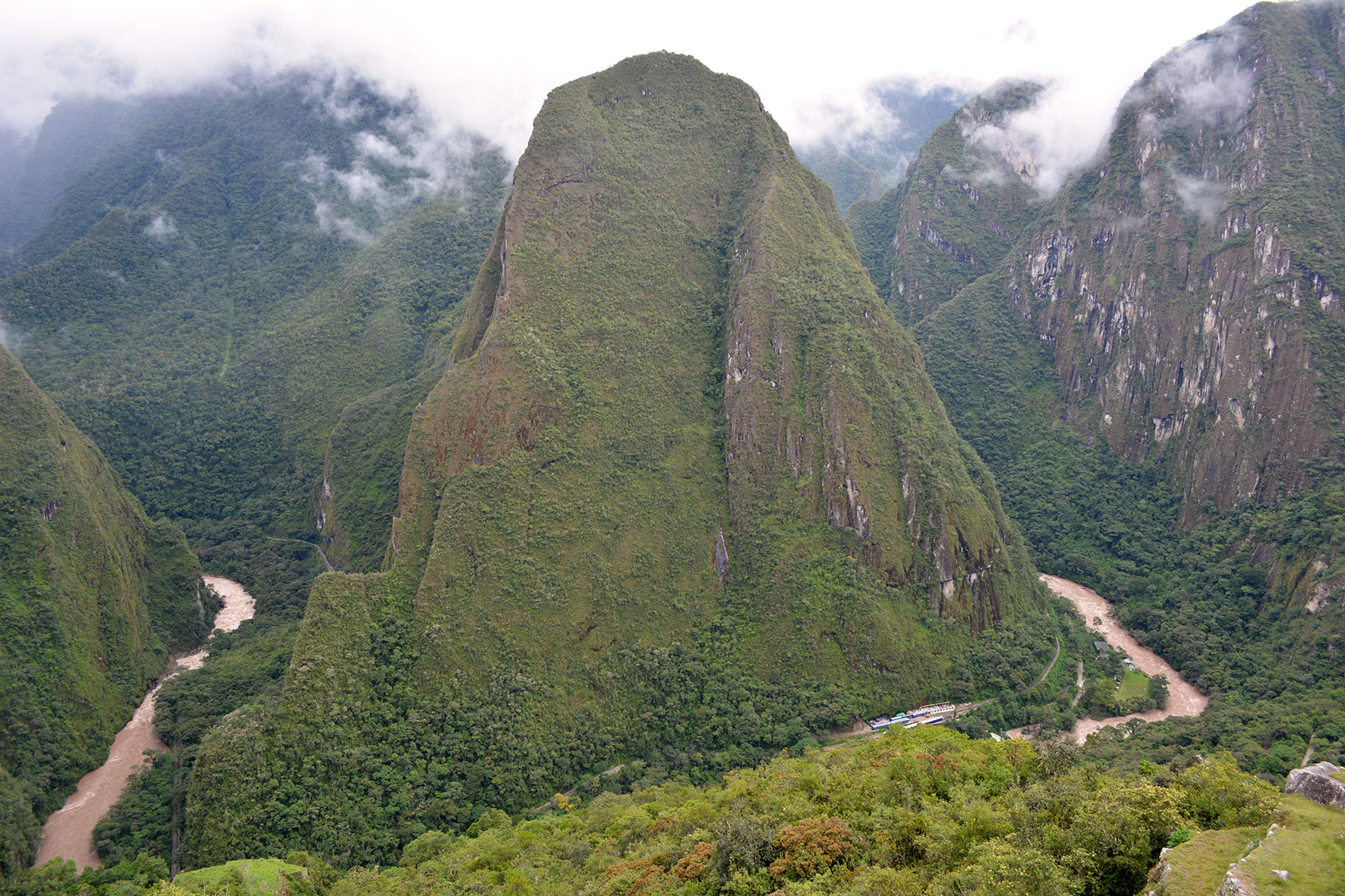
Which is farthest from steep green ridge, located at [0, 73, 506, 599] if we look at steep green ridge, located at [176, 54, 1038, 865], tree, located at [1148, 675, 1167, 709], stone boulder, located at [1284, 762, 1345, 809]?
tree, located at [1148, 675, 1167, 709]

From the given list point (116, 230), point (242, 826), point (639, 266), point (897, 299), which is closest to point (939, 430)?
point (639, 266)

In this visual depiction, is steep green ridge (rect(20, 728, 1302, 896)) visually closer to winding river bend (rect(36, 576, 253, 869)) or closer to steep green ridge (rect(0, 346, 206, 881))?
winding river bend (rect(36, 576, 253, 869))

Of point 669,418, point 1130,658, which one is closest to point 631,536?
point 669,418

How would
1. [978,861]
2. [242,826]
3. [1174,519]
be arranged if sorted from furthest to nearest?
[1174,519], [242,826], [978,861]

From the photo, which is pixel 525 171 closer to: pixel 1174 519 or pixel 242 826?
pixel 242 826

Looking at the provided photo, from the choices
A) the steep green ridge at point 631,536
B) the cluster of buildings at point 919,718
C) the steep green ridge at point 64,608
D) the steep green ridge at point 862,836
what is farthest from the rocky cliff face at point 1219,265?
the steep green ridge at point 64,608

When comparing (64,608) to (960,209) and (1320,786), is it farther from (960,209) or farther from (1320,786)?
(960,209)
